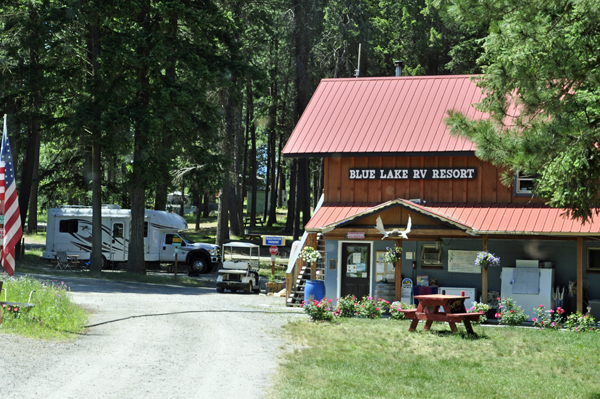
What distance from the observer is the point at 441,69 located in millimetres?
40969

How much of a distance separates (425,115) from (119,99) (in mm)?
11896

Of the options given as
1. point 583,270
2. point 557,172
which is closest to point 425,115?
point 583,270

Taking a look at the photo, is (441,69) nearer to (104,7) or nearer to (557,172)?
(104,7)

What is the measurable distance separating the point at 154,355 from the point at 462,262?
10.6m

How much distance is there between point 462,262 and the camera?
18922 mm

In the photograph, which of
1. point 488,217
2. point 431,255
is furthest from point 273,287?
point 488,217

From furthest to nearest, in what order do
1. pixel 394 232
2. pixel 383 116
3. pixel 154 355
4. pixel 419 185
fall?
pixel 383 116 → pixel 419 185 → pixel 394 232 → pixel 154 355

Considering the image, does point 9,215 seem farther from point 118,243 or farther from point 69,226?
point 69,226

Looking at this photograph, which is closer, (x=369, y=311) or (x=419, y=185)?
(x=369, y=311)

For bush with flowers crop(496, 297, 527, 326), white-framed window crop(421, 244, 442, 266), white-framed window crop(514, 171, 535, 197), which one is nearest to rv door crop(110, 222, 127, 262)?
white-framed window crop(421, 244, 442, 266)

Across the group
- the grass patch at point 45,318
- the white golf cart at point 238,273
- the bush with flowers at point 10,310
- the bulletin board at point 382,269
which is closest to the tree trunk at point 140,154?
the white golf cart at point 238,273

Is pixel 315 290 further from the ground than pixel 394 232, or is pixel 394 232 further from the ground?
pixel 394 232

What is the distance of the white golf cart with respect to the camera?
23109 millimetres

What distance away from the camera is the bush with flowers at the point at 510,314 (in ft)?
53.8
